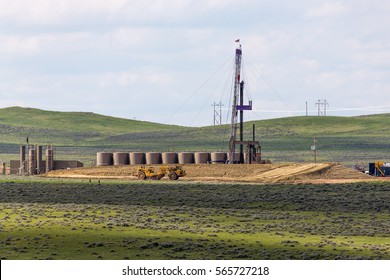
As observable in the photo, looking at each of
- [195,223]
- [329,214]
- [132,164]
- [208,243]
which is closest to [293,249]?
[208,243]

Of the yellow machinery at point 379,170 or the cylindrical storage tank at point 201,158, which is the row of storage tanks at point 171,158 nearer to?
the cylindrical storage tank at point 201,158

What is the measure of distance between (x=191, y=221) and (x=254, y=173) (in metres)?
51.1

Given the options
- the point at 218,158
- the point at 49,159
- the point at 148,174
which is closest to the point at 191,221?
the point at 148,174

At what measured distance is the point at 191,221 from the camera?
69.6m

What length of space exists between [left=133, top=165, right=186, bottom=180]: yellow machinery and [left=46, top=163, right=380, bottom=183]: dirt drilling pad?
4.17ft

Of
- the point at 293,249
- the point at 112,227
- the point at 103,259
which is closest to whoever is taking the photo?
the point at 103,259

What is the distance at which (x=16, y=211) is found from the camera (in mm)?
74688

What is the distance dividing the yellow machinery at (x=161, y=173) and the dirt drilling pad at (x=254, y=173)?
4.17 feet

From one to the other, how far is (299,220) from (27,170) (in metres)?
68.6

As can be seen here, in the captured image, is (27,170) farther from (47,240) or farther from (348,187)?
(47,240)

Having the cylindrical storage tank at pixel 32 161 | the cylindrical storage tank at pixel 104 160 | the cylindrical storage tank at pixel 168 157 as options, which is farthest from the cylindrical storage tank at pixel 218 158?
the cylindrical storage tank at pixel 32 161

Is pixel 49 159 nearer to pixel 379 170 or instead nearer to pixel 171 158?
pixel 171 158

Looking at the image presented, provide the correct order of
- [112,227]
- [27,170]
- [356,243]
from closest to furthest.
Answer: [356,243], [112,227], [27,170]

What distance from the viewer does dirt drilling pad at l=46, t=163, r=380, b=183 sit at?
116 meters
